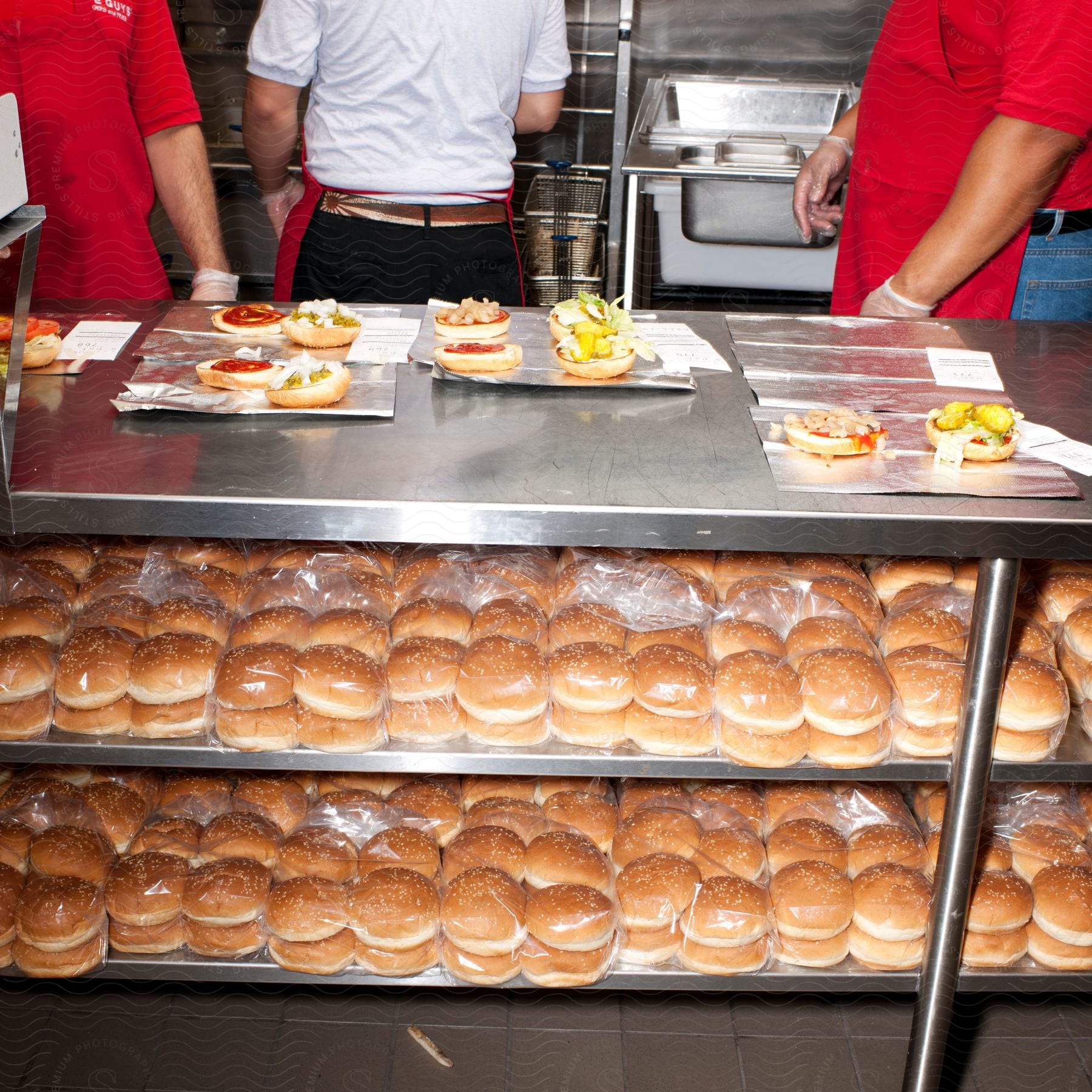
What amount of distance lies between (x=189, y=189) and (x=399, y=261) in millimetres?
537

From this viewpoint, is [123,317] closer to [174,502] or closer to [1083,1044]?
[174,502]

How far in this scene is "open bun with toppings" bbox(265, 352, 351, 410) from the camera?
1.59 meters

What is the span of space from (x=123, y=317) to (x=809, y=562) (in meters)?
1.29

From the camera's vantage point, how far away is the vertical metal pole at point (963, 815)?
1471mm

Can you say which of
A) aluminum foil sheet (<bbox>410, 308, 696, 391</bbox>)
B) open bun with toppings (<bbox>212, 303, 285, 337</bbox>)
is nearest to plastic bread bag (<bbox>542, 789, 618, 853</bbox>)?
aluminum foil sheet (<bbox>410, 308, 696, 391</bbox>)

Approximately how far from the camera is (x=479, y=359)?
175 centimetres

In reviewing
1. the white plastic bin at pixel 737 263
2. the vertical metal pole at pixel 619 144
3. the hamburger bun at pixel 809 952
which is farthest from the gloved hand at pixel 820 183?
the hamburger bun at pixel 809 952

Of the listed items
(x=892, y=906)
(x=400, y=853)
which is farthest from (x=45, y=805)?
(x=892, y=906)

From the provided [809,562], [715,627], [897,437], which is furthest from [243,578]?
[897,437]

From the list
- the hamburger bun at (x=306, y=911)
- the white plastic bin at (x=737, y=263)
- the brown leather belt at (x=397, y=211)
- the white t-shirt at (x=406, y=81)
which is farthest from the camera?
the white plastic bin at (x=737, y=263)

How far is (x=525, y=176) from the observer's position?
4.99 metres

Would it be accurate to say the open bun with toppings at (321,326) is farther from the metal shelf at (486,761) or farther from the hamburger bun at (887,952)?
the hamburger bun at (887,952)

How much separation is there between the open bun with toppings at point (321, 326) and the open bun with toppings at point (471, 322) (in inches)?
5.8

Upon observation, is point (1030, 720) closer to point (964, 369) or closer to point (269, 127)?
point (964, 369)
